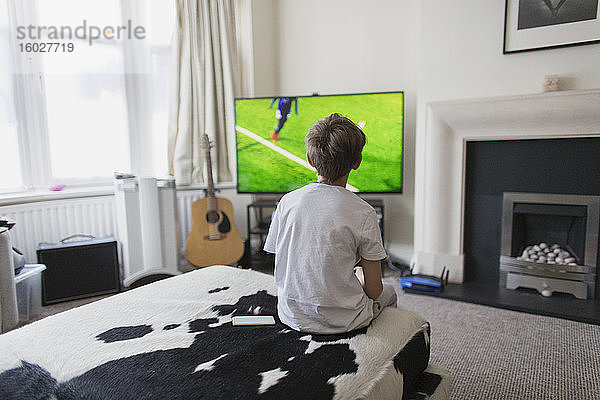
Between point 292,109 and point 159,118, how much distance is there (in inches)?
45.7

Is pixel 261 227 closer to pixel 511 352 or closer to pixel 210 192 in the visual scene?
pixel 210 192

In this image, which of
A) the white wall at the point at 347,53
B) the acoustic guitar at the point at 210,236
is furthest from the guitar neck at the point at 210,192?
the white wall at the point at 347,53

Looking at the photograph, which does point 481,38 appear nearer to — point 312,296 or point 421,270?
point 421,270

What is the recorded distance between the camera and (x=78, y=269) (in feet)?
9.66

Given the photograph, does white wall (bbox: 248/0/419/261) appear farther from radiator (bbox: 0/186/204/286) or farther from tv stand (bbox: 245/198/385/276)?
radiator (bbox: 0/186/204/286)

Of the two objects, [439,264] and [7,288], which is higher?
[7,288]

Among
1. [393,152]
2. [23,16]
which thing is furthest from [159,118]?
[393,152]

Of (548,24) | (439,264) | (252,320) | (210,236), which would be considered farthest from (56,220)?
(548,24)

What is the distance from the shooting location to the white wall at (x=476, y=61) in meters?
2.65

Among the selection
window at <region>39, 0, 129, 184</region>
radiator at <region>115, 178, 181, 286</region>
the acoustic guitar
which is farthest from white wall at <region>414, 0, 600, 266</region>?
window at <region>39, 0, 129, 184</region>

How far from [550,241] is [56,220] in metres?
3.35

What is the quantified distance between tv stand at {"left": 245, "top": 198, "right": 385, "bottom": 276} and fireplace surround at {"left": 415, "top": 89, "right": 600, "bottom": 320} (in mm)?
325

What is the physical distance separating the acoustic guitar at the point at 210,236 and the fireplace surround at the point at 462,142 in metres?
1.37

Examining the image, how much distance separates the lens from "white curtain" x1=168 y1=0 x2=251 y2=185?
12.0 ft
